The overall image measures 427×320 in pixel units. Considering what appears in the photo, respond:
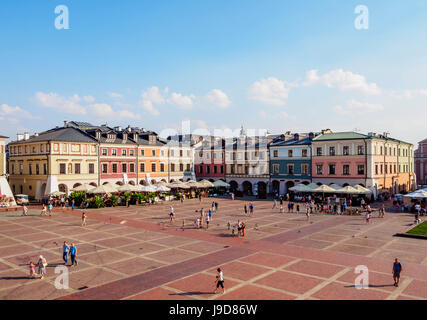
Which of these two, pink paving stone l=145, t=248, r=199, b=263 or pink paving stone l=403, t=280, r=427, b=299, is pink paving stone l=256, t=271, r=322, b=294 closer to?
pink paving stone l=403, t=280, r=427, b=299

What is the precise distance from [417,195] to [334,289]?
3200 cm

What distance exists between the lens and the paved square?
1554 centimetres

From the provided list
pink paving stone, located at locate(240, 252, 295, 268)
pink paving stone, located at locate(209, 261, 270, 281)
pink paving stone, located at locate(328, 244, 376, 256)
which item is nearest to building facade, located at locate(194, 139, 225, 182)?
pink paving stone, located at locate(328, 244, 376, 256)

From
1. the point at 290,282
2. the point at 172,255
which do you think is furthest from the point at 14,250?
the point at 290,282

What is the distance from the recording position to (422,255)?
2145 cm

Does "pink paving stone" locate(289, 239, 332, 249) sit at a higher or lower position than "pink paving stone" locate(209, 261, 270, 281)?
higher

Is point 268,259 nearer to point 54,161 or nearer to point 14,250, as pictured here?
point 14,250

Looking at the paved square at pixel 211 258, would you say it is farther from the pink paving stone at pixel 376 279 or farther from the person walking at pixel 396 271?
the person walking at pixel 396 271

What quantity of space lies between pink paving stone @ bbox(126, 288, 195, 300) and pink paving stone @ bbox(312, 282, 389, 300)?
5.78 meters

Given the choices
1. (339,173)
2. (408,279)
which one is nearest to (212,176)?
(339,173)

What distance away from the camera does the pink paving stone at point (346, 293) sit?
14.6 m

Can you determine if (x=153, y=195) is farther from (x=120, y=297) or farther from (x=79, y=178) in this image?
(x=120, y=297)

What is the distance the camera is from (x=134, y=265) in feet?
64.1

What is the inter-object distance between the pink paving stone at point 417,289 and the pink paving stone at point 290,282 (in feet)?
12.7
